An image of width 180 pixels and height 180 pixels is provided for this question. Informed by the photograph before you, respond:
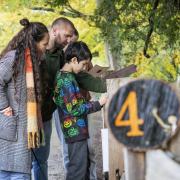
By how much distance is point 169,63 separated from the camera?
8.24m

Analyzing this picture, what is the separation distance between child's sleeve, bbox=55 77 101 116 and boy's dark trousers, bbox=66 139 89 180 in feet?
0.98

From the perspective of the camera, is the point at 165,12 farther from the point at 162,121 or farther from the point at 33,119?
the point at 162,121

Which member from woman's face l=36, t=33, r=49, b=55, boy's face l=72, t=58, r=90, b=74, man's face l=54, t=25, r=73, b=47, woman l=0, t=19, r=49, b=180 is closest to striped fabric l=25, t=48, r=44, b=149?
woman l=0, t=19, r=49, b=180

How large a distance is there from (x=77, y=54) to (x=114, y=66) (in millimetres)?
5325

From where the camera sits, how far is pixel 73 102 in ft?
13.4

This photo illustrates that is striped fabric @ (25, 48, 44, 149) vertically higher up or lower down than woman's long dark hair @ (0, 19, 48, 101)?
lower down

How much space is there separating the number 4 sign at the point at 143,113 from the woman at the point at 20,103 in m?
1.80

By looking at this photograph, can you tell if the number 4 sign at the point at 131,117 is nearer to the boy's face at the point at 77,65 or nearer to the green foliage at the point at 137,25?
the boy's face at the point at 77,65

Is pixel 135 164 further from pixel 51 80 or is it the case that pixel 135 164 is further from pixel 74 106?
pixel 51 80

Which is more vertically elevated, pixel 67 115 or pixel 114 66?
pixel 114 66

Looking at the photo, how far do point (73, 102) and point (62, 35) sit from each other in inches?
39.5

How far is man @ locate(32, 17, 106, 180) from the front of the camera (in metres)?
4.29

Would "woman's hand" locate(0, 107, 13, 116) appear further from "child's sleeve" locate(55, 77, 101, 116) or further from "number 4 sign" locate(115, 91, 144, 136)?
"number 4 sign" locate(115, 91, 144, 136)

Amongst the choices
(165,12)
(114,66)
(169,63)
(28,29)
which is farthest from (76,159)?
(114,66)
